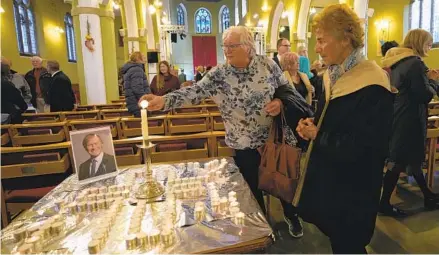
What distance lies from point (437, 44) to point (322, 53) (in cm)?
1371

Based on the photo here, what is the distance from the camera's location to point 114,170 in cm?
170

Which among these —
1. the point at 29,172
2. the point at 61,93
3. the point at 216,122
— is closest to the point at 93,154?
the point at 29,172

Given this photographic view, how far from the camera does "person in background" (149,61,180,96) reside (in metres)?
5.34

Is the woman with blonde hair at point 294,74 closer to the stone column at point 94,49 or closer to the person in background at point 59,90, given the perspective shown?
the person in background at point 59,90

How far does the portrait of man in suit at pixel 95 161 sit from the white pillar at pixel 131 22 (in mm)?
8996

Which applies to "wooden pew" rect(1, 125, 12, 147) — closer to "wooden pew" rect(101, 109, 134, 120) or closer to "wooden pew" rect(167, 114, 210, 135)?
"wooden pew" rect(101, 109, 134, 120)

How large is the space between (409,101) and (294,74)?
3.56ft

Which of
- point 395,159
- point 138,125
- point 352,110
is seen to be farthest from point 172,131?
point 352,110

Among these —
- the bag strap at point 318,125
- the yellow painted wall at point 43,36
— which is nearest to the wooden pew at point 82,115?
the bag strap at point 318,125

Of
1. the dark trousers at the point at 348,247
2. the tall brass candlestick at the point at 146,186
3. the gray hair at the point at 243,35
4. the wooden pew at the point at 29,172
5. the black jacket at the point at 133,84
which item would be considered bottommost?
the dark trousers at the point at 348,247

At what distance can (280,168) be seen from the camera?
1730 mm

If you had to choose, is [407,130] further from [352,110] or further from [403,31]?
[403,31]

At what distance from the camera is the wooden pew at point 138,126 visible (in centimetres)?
358

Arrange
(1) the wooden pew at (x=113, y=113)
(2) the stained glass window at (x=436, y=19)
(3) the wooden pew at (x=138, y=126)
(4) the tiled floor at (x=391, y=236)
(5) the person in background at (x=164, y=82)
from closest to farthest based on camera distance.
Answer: (4) the tiled floor at (x=391, y=236)
(3) the wooden pew at (x=138, y=126)
(1) the wooden pew at (x=113, y=113)
(5) the person in background at (x=164, y=82)
(2) the stained glass window at (x=436, y=19)
